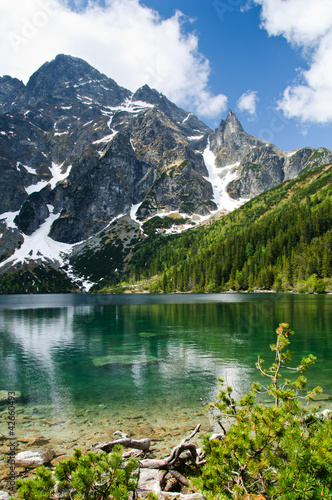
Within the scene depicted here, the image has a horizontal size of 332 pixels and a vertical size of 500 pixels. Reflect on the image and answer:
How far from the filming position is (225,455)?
5504 mm

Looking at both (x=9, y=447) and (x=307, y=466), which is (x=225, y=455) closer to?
(x=307, y=466)

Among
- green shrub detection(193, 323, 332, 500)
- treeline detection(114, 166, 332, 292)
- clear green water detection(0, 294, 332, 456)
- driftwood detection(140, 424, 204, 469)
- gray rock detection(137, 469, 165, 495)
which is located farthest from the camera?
treeline detection(114, 166, 332, 292)

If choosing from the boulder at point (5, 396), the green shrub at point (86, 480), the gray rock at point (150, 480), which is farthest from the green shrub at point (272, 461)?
the boulder at point (5, 396)

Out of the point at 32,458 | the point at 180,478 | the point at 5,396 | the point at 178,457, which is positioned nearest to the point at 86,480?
the point at 180,478

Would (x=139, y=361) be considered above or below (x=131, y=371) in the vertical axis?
below

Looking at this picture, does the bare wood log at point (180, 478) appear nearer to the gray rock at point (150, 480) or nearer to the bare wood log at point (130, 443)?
the gray rock at point (150, 480)

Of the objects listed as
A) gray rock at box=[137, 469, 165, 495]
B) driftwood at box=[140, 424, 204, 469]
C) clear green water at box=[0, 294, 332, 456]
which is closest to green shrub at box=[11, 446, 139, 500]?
gray rock at box=[137, 469, 165, 495]

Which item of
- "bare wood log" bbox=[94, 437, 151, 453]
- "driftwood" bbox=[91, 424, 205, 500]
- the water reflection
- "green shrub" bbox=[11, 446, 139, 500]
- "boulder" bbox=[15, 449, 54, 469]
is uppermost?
"green shrub" bbox=[11, 446, 139, 500]

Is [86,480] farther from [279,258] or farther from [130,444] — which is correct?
[279,258]

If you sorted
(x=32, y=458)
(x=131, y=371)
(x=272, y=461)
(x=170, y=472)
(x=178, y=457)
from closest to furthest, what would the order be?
(x=272, y=461)
(x=170, y=472)
(x=178, y=457)
(x=32, y=458)
(x=131, y=371)

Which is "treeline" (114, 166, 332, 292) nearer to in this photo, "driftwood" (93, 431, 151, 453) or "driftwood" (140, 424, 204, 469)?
"driftwood" (93, 431, 151, 453)

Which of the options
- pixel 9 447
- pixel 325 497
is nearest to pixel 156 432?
pixel 9 447

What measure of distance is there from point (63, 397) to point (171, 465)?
44.8ft

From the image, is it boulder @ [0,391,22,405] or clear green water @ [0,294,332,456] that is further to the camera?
boulder @ [0,391,22,405]
